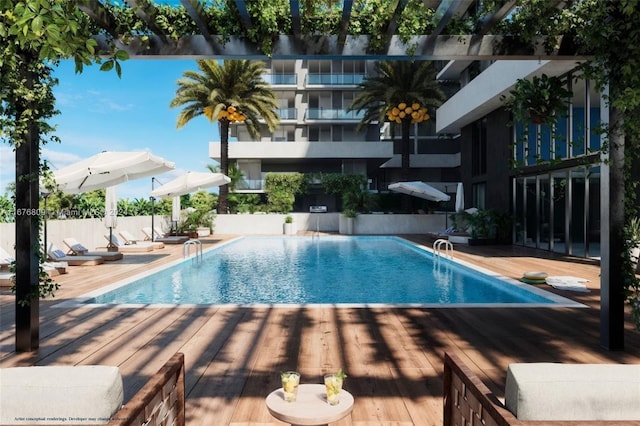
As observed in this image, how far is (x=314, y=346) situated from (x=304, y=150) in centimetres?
3021

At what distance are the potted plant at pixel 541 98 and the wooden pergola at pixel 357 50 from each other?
341mm

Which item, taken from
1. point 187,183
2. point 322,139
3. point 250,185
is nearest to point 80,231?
point 187,183

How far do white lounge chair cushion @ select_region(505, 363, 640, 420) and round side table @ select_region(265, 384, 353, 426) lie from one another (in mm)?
934

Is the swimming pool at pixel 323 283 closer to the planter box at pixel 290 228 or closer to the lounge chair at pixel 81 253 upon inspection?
the lounge chair at pixel 81 253

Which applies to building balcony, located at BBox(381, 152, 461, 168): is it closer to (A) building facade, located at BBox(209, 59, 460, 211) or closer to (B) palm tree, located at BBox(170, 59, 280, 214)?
(A) building facade, located at BBox(209, 59, 460, 211)

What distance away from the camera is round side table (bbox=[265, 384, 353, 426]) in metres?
2.42

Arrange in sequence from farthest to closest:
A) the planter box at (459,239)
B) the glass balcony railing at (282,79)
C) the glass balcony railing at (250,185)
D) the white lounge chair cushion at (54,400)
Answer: the glass balcony railing at (282,79), the glass balcony railing at (250,185), the planter box at (459,239), the white lounge chair cushion at (54,400)

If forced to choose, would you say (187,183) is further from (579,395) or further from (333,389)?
(579,395)

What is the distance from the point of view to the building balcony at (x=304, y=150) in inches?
1353

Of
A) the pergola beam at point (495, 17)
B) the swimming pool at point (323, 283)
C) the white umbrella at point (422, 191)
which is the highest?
the pergola beam at point (495, 17)

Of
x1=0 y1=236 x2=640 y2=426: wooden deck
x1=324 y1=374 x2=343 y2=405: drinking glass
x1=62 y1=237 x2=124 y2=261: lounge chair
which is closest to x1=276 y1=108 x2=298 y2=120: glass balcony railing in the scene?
x1=62 y1=237 x2=124 y2=261: lounge chair

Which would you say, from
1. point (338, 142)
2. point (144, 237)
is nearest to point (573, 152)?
point (144, 237)

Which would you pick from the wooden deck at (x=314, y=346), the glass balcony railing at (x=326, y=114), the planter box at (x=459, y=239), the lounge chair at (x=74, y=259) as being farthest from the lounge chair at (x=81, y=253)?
the glass balcony railing at (x=326, y=114)

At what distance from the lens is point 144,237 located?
2061cm
